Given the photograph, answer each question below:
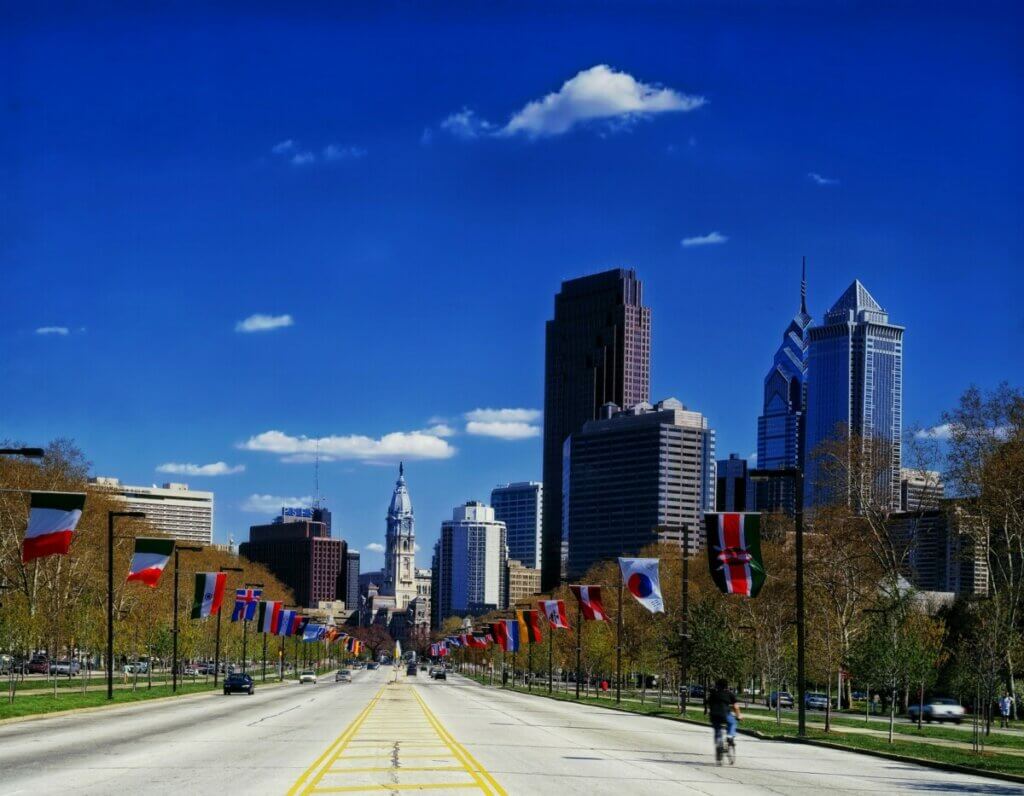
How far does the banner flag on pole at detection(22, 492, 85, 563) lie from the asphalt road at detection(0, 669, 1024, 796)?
5572mm

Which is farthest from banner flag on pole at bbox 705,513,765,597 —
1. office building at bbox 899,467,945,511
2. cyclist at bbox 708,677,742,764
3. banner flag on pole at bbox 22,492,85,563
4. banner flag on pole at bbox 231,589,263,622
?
banner flag on pole at bbox 231,589,263,622

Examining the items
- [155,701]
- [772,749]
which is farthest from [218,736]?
[155,701]

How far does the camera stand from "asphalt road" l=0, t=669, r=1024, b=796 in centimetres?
2411

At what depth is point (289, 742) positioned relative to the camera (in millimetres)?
35906

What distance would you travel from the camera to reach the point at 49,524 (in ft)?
137

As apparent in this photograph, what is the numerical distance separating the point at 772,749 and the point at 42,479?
64.9 m

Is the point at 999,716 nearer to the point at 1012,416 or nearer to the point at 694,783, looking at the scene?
the point at 1012,416

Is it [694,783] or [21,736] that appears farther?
[21,736]

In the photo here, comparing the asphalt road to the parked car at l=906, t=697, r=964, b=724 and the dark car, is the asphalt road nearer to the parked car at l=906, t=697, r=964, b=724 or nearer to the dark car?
the dark car

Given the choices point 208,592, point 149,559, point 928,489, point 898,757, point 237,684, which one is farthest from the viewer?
point 237,684

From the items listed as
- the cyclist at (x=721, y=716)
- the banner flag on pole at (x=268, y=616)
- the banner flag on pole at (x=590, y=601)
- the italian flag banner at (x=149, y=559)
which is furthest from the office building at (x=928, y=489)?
the banner flag on pole at (x=268, y=616)

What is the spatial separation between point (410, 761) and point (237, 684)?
193ft

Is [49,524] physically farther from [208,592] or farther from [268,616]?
[268,616]

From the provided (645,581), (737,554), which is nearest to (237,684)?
(645,581)
